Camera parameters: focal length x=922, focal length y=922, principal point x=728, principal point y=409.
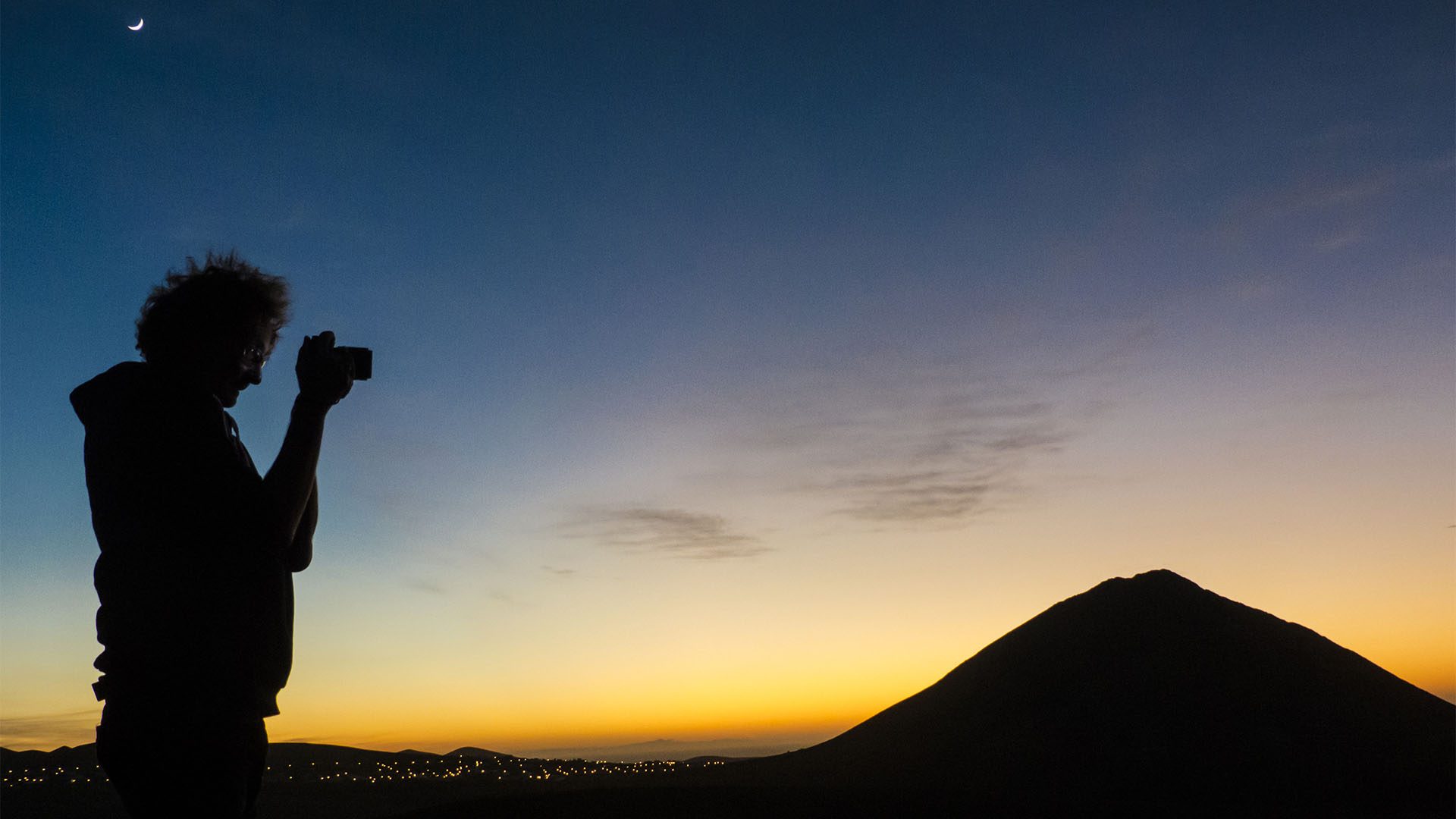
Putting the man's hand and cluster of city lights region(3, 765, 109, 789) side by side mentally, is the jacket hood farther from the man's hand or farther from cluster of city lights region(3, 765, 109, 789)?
cluster of city lights region(3, 765, 109, 789)

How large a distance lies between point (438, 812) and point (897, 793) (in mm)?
5799

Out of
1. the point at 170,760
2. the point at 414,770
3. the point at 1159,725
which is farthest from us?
the point at 414,770

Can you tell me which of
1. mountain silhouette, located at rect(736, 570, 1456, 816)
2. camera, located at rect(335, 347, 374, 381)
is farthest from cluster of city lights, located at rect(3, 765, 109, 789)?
camera, located at rect(335, 347, 374, 381)

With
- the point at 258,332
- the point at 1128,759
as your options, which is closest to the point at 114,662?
the point at 258,332

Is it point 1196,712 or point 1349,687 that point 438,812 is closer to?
point 1196,712

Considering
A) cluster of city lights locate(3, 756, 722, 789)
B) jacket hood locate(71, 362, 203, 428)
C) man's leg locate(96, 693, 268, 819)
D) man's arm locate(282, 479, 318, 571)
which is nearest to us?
man's leg locate(96, 693, 268, 819)

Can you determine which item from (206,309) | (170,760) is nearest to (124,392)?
(206,309)

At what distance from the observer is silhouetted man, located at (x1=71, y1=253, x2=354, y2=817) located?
6.08ft

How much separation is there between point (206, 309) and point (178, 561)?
0.65 meters

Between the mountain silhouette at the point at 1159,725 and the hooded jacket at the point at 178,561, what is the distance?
11439 millimetres

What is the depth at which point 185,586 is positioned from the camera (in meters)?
1.90

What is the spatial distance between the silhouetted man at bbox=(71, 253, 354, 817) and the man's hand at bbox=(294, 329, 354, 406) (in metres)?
0.08

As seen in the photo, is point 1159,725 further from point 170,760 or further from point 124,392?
point 124,392

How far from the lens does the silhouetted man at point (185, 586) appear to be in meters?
1.85
